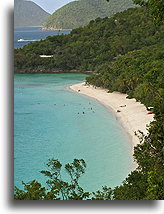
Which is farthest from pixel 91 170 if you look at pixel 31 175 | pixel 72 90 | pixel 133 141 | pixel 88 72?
pixel 88 72

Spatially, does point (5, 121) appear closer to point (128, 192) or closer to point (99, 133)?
point (128, 192)

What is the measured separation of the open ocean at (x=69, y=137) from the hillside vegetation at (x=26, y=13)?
6.66 feet

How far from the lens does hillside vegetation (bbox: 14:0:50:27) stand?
16.3 ft

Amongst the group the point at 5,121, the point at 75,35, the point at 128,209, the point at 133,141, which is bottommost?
the point at 133,141

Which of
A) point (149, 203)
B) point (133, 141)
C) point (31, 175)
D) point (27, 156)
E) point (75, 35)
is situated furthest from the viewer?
point (75, 35)

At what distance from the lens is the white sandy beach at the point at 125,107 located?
12.4 m

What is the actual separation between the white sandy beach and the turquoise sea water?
0.29m

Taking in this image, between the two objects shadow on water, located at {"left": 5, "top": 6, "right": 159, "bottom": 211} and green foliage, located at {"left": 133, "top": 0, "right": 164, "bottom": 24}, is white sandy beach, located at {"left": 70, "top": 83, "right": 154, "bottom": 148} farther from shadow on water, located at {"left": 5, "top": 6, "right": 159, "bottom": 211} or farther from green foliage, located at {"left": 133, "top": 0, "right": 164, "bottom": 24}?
shadow on water, located at {"left": 5, "top": 6, "right": 159, "bottom": 211}

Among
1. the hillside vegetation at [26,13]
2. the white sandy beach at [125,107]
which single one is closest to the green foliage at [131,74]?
the white sandy beach at [125,107]

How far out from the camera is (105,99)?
18.2m

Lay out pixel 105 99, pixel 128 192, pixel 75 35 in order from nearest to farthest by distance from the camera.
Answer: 1. pixel 128 192
2. pixel 105 99
3. pixel 75 35

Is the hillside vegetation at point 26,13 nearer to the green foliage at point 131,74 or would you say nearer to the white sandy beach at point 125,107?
the white sandy beach at point 125,107

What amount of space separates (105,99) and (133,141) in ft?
24.0

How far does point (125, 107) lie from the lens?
51.8 ft
